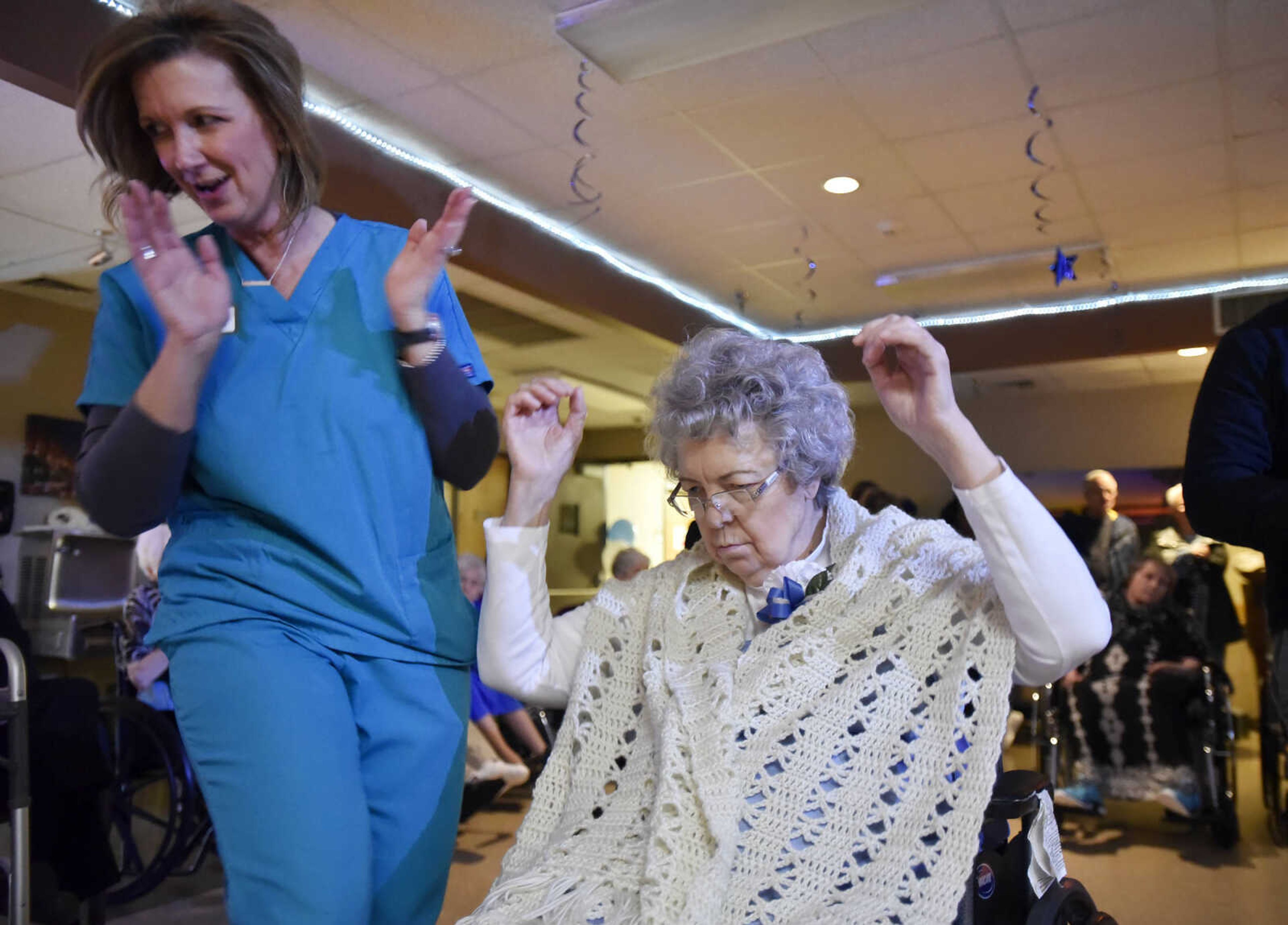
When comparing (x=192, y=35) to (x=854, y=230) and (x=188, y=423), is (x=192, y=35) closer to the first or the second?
(x=188, y=423)

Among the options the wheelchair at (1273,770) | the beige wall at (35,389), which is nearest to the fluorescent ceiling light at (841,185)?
the wheelchair at (1273,770)

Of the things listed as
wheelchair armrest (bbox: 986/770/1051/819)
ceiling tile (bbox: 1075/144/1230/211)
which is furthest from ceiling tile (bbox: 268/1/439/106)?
wheelchair armrest (bbox: 986/770/1051/819)

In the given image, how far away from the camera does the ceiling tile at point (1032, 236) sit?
550 cm

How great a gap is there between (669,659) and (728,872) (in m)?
0.29

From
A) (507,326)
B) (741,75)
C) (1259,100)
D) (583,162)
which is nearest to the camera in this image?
(741,75)

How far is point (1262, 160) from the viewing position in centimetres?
469

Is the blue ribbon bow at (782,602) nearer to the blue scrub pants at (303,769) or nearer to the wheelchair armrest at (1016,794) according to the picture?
the wheelchair armrest at (1016,794)

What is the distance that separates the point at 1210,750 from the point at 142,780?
3.71m

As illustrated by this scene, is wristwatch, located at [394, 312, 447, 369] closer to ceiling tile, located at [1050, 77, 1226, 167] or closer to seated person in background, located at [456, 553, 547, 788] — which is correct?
seated person in background, located at [456, 553, 547, 788]

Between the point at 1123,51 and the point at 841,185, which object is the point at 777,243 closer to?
the point at 841,185

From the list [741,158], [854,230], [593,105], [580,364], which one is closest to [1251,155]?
[854,230]

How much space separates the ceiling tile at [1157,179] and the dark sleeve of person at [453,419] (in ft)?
14.2

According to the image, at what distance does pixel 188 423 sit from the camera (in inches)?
39.9

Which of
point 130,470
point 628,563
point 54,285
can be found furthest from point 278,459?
point 54,285
